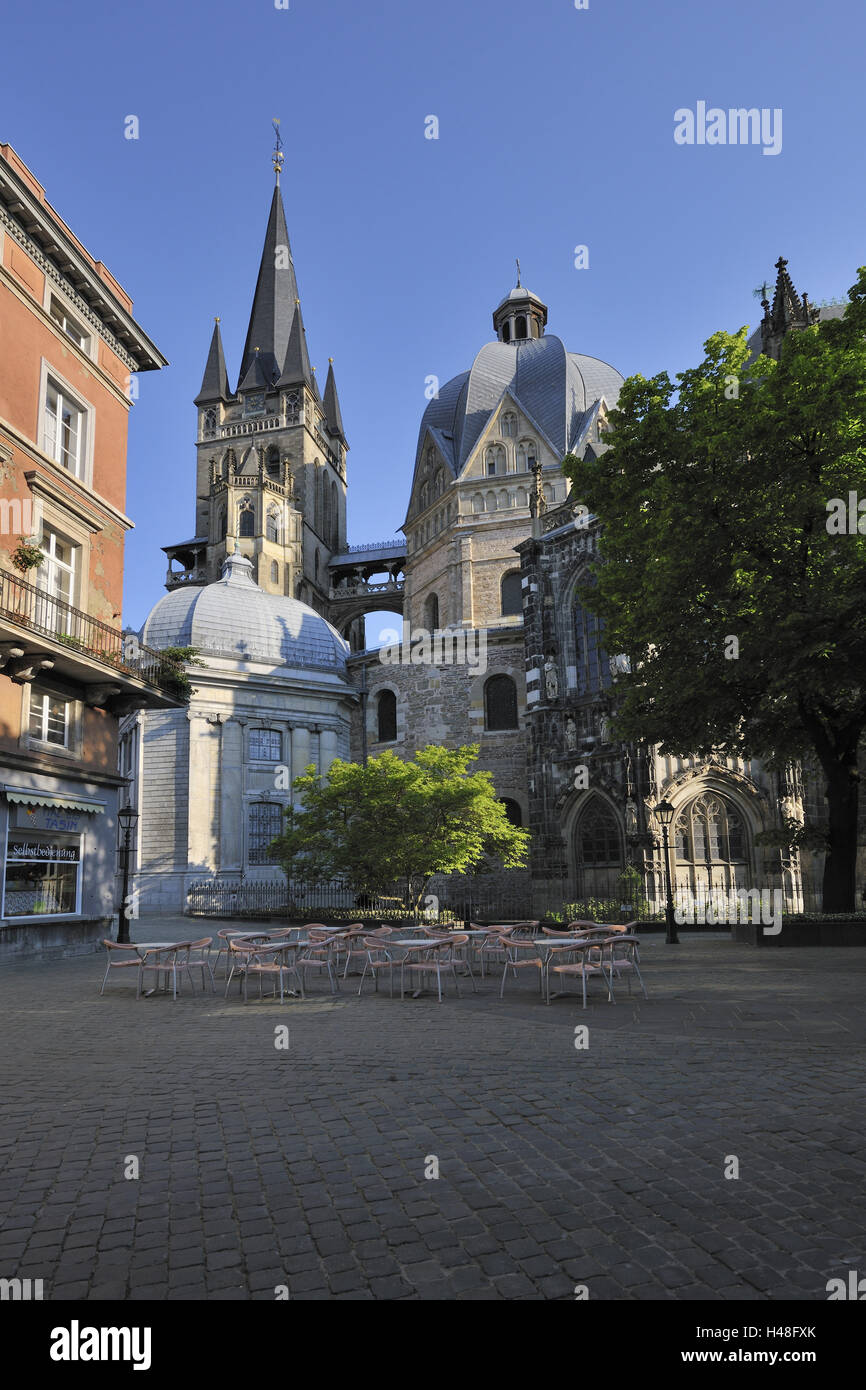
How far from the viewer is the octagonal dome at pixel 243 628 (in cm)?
3772

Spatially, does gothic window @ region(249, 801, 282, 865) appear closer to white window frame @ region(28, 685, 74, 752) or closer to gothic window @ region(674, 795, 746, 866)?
gothic window @ region(674, 795, 746, 866)

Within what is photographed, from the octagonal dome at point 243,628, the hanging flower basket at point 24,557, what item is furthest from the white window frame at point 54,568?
the octagonal dome at point 243,628

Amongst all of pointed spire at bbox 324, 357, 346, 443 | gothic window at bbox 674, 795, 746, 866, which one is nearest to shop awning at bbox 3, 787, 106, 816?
gothic window at bbox 674, 795, 746, 866

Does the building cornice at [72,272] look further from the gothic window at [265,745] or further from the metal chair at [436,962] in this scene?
the gothic window at [265,745]

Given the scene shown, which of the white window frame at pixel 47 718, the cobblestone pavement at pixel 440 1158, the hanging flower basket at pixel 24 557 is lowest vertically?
the cobblestone pavement at pixel 440 1158

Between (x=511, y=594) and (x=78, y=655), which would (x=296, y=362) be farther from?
(x=78, y=655)

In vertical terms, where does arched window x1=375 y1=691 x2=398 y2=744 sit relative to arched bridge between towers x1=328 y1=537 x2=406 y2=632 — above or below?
below

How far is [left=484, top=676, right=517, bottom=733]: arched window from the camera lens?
36.8m

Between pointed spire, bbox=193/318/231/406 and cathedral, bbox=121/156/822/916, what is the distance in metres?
29.1

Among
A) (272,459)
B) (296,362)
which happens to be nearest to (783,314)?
(272,459)

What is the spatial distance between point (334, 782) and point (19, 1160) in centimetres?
2190

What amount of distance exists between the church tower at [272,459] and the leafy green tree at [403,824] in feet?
126

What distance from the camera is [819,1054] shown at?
298 inches
